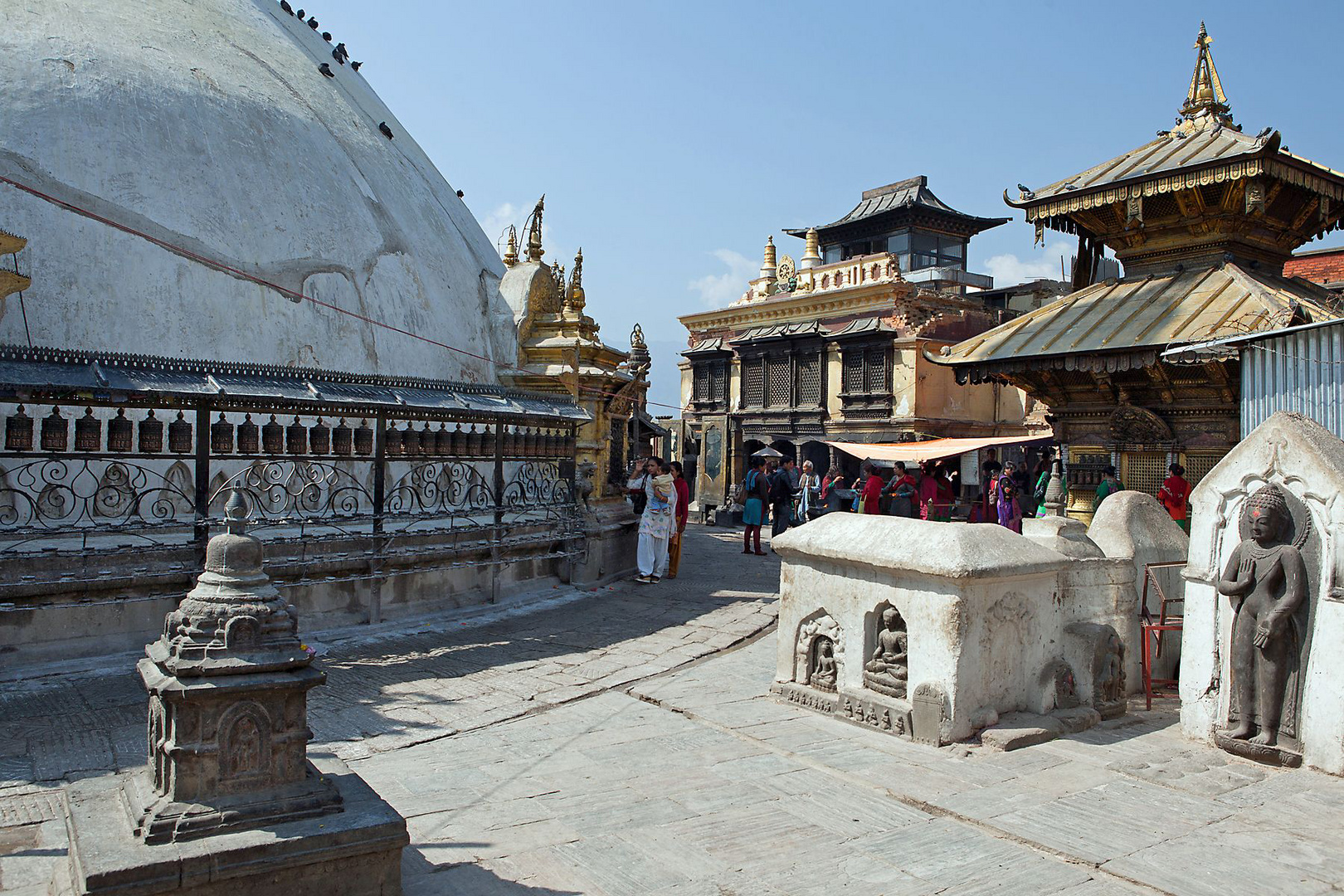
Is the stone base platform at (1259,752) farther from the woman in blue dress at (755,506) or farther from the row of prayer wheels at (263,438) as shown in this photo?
the woman in blue dress at (755,506)

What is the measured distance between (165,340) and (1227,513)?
8.38 m

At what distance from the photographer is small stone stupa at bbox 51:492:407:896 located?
3.11 meters

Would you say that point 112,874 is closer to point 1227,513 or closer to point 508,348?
point 1227,513

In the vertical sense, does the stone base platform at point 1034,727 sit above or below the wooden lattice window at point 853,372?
below

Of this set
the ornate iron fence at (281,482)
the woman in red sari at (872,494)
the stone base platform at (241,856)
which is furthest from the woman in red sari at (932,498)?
the stone base platform at (241,856)

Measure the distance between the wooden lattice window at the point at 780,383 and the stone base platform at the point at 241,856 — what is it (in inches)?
882

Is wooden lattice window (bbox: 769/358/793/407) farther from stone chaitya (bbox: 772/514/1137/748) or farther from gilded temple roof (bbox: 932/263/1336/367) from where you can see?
stone chaitya (bbox: 772/514/1137/748)

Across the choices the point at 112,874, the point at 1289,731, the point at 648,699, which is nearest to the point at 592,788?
the point at 648,699

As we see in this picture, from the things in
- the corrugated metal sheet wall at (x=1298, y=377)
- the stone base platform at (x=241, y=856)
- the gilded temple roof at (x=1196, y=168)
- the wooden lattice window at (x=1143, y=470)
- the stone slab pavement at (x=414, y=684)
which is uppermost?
the gilded temple roof at (x=1196, y=168)

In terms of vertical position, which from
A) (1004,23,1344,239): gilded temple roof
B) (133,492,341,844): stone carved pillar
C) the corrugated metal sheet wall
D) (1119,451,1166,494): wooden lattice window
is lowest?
(133,492,341,844): stone carved pillar

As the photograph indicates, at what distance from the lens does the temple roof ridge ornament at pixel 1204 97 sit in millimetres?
12078

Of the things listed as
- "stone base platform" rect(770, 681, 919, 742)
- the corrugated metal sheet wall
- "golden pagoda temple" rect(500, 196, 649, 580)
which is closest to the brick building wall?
the corrugated metal sheet wall

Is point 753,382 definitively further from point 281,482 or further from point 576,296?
point 281,482

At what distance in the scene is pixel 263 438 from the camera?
7.76 meters
